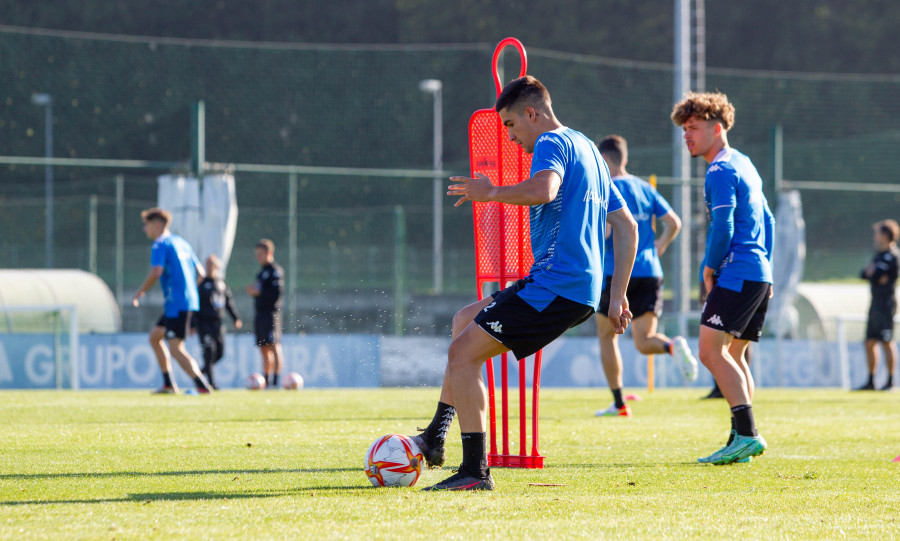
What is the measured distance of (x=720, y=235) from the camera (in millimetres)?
6605

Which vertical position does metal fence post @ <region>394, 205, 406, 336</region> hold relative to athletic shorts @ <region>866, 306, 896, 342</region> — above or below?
above

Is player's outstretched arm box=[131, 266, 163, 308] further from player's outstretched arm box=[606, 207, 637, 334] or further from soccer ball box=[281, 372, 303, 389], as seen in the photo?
player's outstretched arm box=[606, 207, 637, 334]

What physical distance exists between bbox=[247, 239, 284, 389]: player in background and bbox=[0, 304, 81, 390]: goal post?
227cm

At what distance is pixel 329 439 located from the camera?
7.65 meters

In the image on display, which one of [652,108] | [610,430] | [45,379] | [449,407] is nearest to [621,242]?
[449,407]

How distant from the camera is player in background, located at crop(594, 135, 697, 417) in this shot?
9.61 metres

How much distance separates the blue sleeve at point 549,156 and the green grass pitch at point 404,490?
1374 mm

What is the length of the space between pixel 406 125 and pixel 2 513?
72.2 ft

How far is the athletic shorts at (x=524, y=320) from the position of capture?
16.5 feet

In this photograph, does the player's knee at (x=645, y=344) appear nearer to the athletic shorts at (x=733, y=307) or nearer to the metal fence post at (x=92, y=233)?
the athletic shorts at (x=733, y=307)

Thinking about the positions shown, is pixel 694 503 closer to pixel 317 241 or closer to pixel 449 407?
pixel 449 407

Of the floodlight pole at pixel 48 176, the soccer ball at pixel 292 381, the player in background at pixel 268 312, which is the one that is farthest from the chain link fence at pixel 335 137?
the soccer ball at pixel 292 381

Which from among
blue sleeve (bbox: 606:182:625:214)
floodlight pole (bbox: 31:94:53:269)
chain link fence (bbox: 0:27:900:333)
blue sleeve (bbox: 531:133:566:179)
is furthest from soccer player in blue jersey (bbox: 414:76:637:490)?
floodlight pole (bbox: 31:94:53:269)

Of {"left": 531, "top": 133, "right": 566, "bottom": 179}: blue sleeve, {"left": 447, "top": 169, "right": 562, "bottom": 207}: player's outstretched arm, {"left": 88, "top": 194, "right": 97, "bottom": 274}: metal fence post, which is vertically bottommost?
{"left": 447, "top": 169, "right": 562, "bottom": 207}: player's outstretched arm
